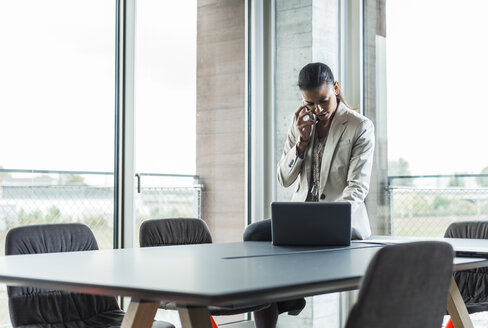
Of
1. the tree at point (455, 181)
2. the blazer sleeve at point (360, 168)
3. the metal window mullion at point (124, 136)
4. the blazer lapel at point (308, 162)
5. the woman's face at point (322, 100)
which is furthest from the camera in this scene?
the tree at point (455, 181)

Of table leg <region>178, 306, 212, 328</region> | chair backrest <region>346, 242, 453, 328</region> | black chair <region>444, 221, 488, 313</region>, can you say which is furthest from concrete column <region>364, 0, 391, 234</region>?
chair backrest <region>346, 242, 453, 328</region>

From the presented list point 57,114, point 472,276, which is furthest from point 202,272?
point 57,114

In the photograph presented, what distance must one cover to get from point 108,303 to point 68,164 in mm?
1242

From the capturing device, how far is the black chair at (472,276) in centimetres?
344

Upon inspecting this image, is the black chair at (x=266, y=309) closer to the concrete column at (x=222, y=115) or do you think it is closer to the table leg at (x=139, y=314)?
the table leg at (x=139, y=314)

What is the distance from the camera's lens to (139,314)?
1801mm

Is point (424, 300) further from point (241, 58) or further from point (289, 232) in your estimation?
point (241, 58)

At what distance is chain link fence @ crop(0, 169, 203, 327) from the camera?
3.53 metres

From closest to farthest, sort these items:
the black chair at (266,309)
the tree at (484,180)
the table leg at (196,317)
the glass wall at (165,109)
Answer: the table leg at (196,317)
the black chair at (266,309)
the glass wall at (165,109)
the tree at (484,180)

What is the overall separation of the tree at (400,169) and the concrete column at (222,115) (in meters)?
1.17

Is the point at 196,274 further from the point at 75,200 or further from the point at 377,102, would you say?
the point at 377,102

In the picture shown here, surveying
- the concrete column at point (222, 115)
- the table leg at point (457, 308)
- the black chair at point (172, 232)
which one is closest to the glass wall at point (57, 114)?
the black chair at point (172, 232)

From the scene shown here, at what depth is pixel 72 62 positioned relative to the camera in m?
3.89

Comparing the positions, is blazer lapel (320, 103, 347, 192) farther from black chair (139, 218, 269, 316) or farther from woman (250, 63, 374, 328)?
black chair (139, 218, 269, 316)
